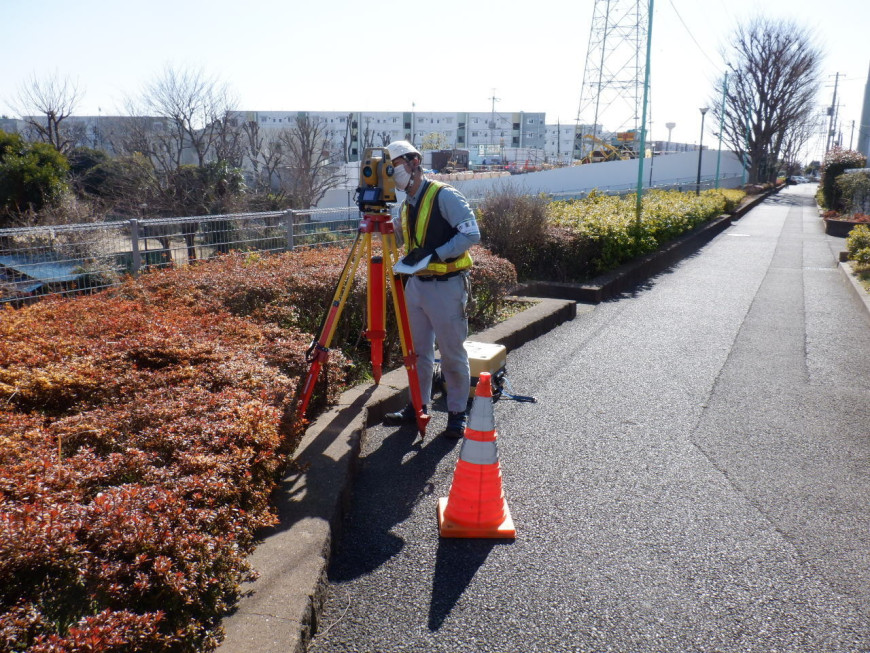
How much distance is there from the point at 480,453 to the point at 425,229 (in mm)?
1484

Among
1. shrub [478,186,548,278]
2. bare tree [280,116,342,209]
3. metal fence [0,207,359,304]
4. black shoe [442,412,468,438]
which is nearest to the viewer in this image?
black shoe [442,412,468,438]

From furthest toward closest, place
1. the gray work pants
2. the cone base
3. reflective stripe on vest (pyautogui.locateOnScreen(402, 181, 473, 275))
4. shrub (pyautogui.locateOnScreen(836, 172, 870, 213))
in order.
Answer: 1. shrub (pyautogui.locateOnScreen(836, 172, 870, 213))
2. the gray work pants
3. reflective stripe on vest (pyautogui.locateOnScreen(402, 181, 473, 275))
4. the cone base

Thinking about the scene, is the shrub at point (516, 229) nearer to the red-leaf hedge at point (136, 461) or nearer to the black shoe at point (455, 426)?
the red-leaf hedge at point (136, 461)

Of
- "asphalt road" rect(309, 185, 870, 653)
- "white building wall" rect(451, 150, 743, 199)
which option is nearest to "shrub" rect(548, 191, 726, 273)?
"asphalt road" rect(309, 185, 870, 653)

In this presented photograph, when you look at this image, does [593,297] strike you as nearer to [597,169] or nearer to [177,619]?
[177,619]

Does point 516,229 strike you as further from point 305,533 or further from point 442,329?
point 305,533

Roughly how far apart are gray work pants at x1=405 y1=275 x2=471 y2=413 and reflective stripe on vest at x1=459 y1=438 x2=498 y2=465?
43.1 inches

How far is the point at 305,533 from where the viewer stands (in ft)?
9.84

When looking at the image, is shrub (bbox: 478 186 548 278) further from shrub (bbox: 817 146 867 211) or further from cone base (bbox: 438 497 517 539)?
shrub (bbox: 817 146 867 211)

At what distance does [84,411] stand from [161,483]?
98 cm

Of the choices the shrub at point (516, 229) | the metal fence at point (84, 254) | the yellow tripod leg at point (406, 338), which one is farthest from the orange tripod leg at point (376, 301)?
the shrub at point (516, 229)

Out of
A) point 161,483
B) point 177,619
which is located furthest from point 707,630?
point 161,483

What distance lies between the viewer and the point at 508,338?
7.05 m

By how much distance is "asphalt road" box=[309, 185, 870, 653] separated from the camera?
9.15ft
